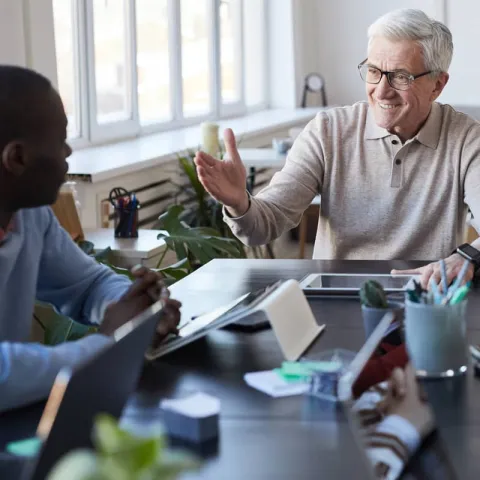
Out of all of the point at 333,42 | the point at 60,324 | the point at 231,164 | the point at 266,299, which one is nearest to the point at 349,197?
the point at 231,164

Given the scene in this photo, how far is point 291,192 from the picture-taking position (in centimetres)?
253

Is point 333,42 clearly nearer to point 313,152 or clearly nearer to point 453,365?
point 313,152

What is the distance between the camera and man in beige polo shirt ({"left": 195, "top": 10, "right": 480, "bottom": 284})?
8.10 feet

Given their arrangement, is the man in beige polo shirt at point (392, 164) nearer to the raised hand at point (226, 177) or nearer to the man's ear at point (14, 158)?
the raised hand at point (226, 177)

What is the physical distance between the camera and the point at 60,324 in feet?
8.62

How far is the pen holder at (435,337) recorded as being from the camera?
1.35 metres

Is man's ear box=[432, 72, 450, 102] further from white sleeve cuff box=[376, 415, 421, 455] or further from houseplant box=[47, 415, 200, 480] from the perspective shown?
houseplant box=[47, 415, 200, 480]

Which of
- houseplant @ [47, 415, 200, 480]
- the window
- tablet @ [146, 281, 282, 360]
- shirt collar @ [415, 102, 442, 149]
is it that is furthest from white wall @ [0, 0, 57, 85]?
houseplant @ [47, 415, 200, 480]

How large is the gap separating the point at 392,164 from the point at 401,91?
20 cm

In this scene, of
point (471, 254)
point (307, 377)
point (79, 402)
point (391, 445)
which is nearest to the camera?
point (79, 402)

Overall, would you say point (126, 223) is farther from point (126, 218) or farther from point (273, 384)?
point (273, 384)

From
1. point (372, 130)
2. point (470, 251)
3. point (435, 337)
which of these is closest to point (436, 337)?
point (435, 337)

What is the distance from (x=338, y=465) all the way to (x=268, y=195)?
1540 mm

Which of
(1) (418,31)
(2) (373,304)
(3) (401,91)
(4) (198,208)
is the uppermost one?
(1) (418,31)
